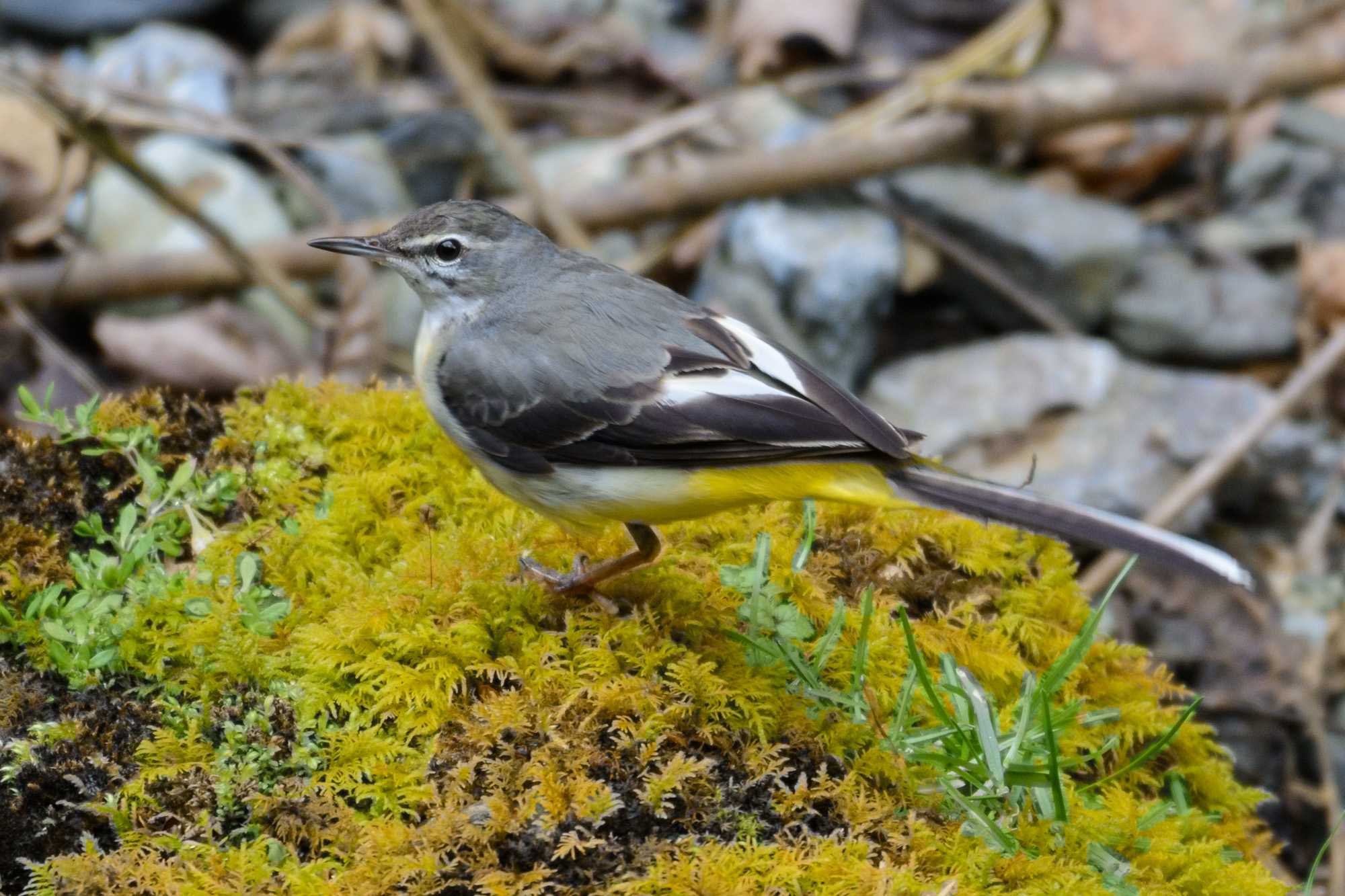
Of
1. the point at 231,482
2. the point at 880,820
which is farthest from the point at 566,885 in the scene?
the point at 231,482

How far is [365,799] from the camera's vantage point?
3.36 metres

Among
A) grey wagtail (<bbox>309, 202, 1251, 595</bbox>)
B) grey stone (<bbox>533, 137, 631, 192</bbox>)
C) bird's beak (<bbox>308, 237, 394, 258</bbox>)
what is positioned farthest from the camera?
grey stone (<bbox>533, 137, 631, 192</bbox>)

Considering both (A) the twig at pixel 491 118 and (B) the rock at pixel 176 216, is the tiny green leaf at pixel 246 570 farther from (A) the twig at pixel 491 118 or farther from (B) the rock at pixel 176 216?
(B) the rock at pixel 176 216

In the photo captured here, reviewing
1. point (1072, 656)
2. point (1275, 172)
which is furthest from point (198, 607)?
point (1275, 172)

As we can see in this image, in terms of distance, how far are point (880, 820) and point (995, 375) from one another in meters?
5.35

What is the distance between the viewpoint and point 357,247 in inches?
178

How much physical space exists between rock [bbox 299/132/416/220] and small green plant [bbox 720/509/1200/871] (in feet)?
21.0

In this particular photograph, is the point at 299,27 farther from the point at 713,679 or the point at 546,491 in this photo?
the point at 713,679

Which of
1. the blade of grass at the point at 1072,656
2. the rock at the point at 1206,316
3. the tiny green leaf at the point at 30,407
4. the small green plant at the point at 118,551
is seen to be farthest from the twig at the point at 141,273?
the blade of grass at the point at 1072,656

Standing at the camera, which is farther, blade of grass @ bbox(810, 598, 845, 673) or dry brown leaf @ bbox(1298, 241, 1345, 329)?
dry brown leaf @ bbox(1298, 241, 1345, 329)

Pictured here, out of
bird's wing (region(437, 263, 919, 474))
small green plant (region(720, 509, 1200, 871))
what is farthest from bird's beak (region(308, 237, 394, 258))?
small green plant (region(720, 509, 1200, 871))

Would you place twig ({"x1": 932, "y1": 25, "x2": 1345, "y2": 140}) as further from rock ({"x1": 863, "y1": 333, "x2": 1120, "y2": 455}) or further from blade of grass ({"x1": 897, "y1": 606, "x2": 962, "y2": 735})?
blade of grass ({"x1": 897, "y1": 606, "x2": 962, "y2": 735})

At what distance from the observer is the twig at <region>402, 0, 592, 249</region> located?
8102mm

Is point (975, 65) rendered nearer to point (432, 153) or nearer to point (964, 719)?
point (432, 153)
